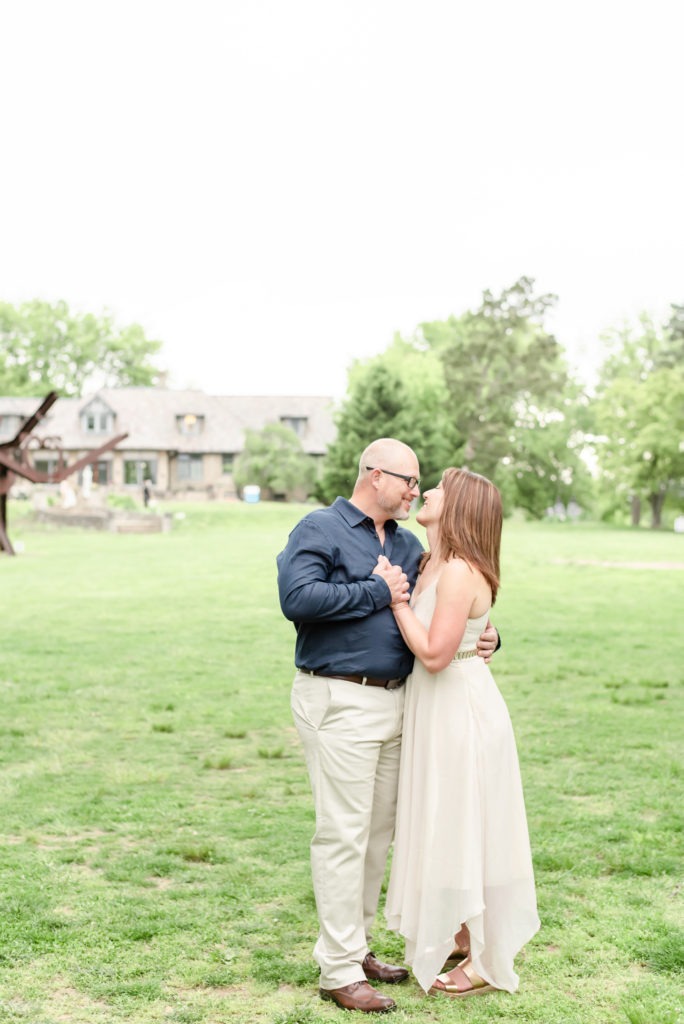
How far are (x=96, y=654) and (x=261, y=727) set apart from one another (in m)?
4.81

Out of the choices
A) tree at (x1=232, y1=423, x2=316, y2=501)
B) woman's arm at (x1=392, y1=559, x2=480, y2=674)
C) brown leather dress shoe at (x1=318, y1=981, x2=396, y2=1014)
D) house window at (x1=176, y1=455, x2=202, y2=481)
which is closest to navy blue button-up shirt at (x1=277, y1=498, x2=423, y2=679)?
woman's arm at (x1=392, y1=559, x2=480, y2=674)

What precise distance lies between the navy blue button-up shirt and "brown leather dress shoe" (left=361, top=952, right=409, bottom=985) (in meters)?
1.28

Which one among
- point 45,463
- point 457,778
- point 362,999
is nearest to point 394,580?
point 457,778

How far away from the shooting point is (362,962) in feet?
16.4

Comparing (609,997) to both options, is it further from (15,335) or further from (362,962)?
(15,335)

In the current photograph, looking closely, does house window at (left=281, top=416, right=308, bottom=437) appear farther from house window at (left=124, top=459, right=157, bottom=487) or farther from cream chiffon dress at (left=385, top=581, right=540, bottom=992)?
cream chiffon dress at (left=385, top=581, right=540, bottom=992)

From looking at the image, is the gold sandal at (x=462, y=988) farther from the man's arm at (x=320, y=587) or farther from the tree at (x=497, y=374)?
the tree at (x=497, y=374)

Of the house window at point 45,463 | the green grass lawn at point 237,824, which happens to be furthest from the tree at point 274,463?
the green grass lawn at point 237,824

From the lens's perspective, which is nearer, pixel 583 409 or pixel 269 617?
pixel 269 617

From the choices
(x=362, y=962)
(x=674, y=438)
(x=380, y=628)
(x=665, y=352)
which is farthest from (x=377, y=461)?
(x=665, y=352)

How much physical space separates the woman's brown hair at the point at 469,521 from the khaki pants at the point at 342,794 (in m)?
0.64

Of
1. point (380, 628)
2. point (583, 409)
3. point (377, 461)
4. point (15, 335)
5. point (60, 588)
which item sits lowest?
point (60, 588)

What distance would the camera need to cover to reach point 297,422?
77.0 metres

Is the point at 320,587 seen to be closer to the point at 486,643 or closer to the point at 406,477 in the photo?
the point at 406,477
